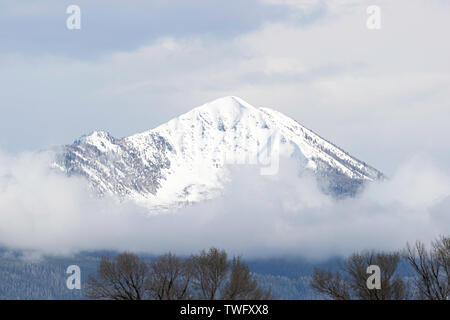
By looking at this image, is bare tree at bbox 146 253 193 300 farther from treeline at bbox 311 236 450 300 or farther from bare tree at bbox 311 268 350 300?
treeline at bbox 311 236 450 300

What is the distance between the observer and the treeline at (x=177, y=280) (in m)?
118

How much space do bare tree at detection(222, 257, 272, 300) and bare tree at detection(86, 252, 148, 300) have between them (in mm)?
13179

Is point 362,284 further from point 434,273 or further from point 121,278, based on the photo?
point 121,278

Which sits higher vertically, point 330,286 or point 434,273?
point 434,273

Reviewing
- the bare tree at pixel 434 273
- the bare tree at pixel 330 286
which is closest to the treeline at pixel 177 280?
the bare tree at pixel 330 286

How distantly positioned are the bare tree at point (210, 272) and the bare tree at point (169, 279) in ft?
5.27

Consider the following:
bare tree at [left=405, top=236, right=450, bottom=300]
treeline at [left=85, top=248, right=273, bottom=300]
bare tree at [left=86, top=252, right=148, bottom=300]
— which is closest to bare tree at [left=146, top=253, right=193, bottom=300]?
treeline at [left=85, top=248, right=273, bottom=300]

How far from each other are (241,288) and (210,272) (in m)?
7.62

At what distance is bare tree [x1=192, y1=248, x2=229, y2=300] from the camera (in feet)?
398

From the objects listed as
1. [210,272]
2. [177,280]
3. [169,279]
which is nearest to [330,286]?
[210,272]

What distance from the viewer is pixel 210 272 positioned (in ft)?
407
